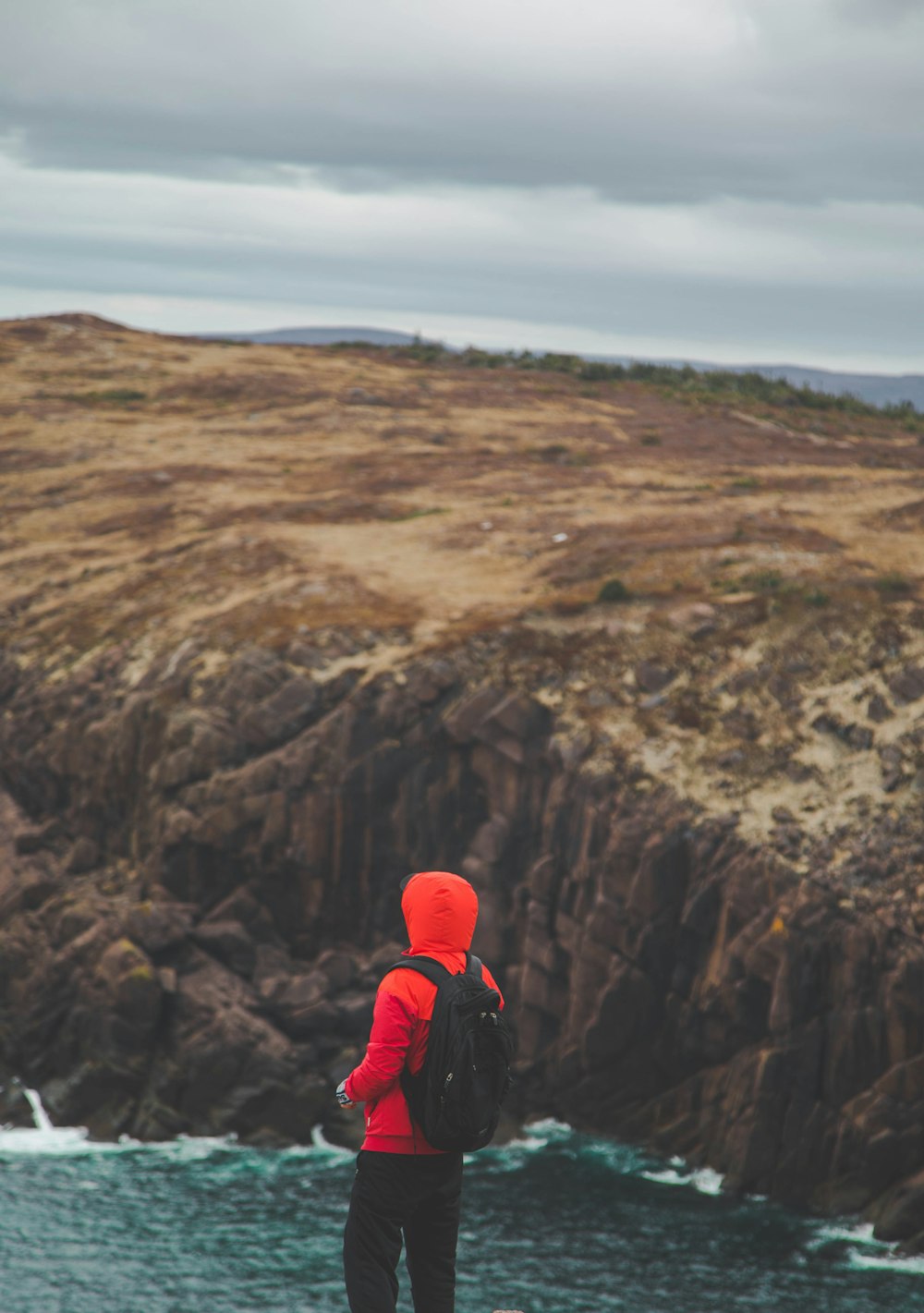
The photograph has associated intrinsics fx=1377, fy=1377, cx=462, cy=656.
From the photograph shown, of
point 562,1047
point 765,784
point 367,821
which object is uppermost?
point 765,784

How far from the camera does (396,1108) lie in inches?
425

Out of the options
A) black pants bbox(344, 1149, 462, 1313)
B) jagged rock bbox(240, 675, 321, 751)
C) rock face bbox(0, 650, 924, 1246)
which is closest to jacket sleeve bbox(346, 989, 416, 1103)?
black pants bbox(344, 1149, 462, 1313)

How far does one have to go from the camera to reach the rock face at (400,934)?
121 ft

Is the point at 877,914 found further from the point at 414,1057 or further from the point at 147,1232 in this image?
the point at 414,1057

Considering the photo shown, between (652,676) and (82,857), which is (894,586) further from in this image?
(82,857)

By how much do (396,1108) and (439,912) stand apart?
157cm

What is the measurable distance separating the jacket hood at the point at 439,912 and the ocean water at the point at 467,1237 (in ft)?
79.0

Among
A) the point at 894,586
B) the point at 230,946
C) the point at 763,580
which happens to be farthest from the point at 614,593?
the point at 230,946

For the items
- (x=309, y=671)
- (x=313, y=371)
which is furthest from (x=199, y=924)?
(x=313, y=371)

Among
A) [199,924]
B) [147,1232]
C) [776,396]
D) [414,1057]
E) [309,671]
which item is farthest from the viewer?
[776,396]

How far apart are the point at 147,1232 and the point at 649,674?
2280 centimetres

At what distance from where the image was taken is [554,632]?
48.8 m

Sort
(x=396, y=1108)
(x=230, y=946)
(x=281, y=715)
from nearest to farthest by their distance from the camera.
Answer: (x=396, y=1108) → (x=230, y=946) → (x=281, y=715)

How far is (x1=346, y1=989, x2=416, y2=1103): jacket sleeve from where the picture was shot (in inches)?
416
